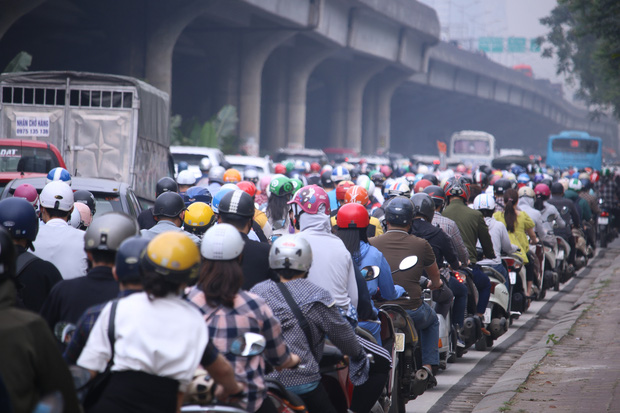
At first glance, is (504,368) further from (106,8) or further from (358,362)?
(106,8)

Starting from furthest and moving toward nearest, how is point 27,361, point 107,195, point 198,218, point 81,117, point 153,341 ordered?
point 81,117 → point 107,195 → point 198,218 → point 153,341 → point 27,361

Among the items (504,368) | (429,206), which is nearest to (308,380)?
(429,206)

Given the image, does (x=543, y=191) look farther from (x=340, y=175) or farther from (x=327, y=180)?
(x=327, y=180)

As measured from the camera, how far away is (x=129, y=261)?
419 centimetres

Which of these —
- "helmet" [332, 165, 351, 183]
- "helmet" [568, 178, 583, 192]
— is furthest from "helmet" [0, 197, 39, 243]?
"helmet" [568, 178, 583, 192]

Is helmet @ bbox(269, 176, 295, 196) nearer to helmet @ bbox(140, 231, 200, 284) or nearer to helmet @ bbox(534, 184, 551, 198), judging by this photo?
helmet @ bbox(534, 184, 551, 198)

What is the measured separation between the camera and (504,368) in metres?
10.5

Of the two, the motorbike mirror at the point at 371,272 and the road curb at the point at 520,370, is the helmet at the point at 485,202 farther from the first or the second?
the motorbike mirror at the point at 371,272

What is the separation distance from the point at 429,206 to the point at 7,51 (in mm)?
35973

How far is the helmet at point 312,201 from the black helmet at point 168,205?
1346mm

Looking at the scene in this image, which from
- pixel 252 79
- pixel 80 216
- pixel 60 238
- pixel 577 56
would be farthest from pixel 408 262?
pixel 577 56

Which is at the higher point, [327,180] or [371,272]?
[327,180]

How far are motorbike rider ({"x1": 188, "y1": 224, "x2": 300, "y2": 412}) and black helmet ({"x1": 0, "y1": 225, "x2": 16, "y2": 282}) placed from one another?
104 cm

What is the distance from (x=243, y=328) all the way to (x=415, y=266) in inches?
151
